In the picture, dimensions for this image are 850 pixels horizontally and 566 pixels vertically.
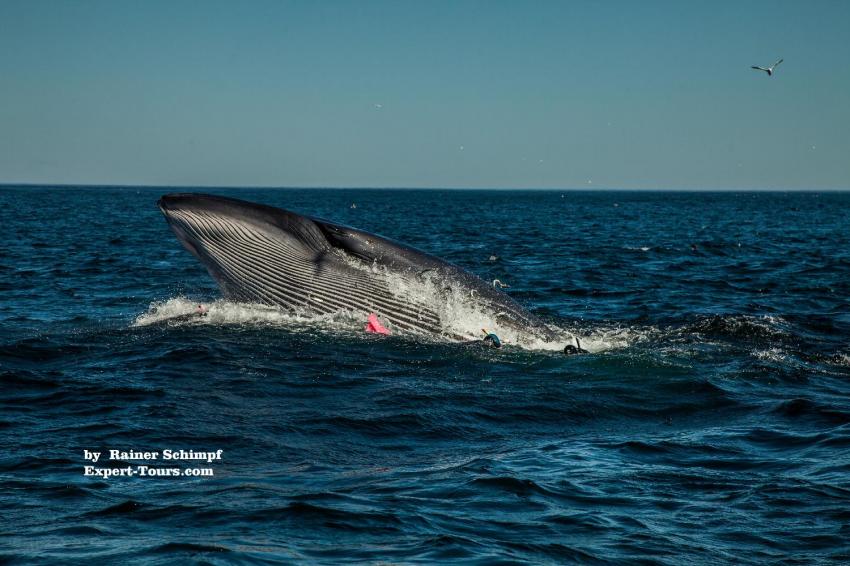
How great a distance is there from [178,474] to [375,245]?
20.2 ft

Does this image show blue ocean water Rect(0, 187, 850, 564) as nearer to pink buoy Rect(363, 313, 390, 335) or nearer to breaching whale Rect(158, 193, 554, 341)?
pink buoy Rect(363, 313, 390, 335)

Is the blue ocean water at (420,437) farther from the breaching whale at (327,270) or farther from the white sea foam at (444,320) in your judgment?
the breaching whale at (327,270)

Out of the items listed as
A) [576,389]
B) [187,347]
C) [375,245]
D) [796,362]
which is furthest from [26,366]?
[796,362]

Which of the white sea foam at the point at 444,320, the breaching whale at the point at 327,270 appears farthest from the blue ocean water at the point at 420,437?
the breaching whale at the point at 327,270

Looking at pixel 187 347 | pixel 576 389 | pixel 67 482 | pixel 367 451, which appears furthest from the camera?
pixel 187 347

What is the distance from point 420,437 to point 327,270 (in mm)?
4691

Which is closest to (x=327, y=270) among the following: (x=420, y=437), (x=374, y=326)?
(x=374, y=326)

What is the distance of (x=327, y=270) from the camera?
44.1 ft

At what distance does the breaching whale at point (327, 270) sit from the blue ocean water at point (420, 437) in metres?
0.39

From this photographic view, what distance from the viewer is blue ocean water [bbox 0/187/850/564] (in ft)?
21.3

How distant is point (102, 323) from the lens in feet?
50.6

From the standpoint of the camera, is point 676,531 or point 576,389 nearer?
point 676,531

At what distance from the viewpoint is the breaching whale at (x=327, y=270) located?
42.4 ft

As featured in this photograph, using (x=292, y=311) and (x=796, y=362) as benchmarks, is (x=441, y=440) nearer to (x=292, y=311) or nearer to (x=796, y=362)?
(x=292, y=311)
